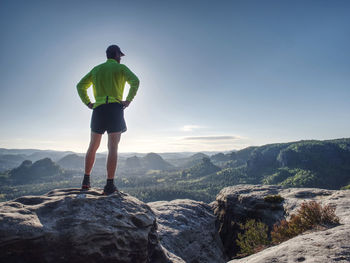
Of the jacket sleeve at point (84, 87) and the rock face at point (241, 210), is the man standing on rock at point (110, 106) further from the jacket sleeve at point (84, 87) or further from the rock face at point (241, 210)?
the rock face at point (241, 210)

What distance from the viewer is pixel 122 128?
24.3 feet

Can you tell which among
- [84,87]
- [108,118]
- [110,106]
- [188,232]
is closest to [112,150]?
[108,118]

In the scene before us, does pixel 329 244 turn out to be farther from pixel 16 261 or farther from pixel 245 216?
pixel 245 216

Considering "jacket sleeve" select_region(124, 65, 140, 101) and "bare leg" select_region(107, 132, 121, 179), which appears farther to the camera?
"jacket sleeve" select_region(124, 65, 140, 101)

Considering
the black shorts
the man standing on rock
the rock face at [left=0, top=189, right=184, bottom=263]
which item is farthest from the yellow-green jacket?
the rock face at [left=0, top=189, right=184, bottom=263]

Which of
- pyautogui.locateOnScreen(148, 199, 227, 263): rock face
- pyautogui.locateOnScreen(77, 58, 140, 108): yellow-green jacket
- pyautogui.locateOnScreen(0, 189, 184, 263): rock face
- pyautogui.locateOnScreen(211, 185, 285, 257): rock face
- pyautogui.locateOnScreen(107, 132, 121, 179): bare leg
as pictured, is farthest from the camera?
pyautogui.locateOnScreen(211, 185, 285, 257): rock face

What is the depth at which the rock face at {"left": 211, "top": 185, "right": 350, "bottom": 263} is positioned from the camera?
521 centimetres

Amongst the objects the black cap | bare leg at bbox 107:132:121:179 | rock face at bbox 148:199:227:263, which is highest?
the black cap

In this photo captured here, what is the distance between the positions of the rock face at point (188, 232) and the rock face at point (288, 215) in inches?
111

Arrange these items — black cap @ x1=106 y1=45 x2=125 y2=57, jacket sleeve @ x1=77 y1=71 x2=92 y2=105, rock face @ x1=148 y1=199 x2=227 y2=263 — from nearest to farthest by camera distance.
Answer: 1. black cap @ x1=106 y1=45 x2=125 y2=57
2. jacket sleeve @ x1=77 y1=71 x2=92 y2=105
3. rock face @ x1=148 y1=199 x2=227 y2=263

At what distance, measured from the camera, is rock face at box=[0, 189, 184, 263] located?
5.20 metres

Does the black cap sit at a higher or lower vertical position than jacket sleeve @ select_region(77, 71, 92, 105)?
higher

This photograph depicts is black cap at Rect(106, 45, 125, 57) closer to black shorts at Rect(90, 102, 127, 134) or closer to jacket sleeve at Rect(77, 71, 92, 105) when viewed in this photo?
jacket sleeve at Rect(77, 71, 92, 105)

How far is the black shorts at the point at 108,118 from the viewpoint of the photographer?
283 inches
